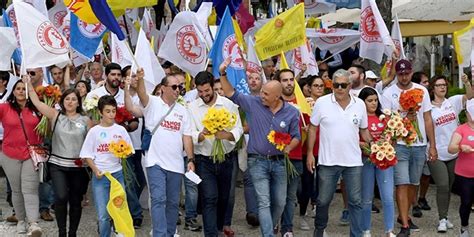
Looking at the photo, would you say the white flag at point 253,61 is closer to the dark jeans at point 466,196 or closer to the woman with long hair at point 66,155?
the woman with long hair at point 66,155

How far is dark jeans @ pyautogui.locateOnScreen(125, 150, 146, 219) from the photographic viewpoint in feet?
30.6

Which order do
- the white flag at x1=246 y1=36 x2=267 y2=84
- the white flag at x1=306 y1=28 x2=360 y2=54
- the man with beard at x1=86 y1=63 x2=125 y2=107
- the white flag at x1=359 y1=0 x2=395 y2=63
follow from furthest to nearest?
the white flag at x1=306 y1=28 x2=360 y2=54, the white flag at x1=359 y1=0 x2=395 y2=63, the white flag at x1=246 y1=36 x2=267 y2=84, the man with beard at x1=86 y1=63 x2=125 y2=107

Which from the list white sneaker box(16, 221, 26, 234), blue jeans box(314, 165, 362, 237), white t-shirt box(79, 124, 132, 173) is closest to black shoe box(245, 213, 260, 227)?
blue jeans box(314, 165, 362, 237)

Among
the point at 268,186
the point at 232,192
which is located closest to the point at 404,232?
the point at 268,186

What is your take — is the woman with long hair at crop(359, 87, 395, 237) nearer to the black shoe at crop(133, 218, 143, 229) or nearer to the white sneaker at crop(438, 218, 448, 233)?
the white sneaker at crop(438, 218, 448, 233)

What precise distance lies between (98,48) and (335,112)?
179 inches

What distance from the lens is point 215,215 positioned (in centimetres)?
869

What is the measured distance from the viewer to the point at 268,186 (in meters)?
8.43

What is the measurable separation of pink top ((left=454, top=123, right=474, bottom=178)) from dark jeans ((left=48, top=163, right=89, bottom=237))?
4.09 metres

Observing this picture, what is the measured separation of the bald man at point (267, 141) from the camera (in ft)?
27.4

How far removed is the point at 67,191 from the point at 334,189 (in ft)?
9.25

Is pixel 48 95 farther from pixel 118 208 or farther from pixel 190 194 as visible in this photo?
pixel 190 194

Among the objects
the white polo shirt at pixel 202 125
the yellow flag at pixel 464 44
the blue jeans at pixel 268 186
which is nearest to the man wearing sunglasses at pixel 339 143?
the blue jeans at pixel 268 186

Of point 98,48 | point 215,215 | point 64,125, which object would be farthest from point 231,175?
point 98,48
